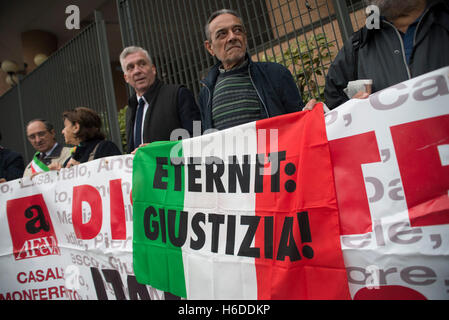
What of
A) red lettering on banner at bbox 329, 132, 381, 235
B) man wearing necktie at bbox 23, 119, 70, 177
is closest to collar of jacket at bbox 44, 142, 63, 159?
man wearing necktie at bbox 23, 119, 70, 177

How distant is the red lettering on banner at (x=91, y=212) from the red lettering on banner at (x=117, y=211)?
128 mm

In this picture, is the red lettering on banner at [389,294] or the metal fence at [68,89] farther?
the metal fence at [68,89]

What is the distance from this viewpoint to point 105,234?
2.27m

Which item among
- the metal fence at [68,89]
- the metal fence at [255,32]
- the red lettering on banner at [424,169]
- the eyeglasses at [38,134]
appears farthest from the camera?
the metal fence at [68,89]

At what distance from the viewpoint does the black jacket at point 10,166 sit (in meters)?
3.60

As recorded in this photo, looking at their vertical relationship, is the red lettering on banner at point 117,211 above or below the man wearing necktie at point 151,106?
below

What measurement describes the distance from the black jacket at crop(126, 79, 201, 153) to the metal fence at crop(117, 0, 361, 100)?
1073mm

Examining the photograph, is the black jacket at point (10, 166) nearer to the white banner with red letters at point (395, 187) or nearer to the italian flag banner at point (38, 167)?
the italian flag banner at point (38, 167)

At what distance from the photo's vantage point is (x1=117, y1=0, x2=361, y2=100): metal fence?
295cm

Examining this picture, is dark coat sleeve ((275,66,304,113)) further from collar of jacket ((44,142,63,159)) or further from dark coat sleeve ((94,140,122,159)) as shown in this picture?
collar of jacket ((44,142,63,159))

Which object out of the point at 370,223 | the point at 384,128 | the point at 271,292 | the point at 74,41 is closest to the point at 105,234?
the point at 271,292

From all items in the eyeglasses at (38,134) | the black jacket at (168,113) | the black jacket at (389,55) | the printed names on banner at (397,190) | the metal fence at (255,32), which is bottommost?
the printed names on banner at (397,190)

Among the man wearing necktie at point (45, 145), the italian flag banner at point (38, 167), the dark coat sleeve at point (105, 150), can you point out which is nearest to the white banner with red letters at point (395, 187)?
the dark coat sleeve at point (105, 150)

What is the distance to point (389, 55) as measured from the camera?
1.65 m
